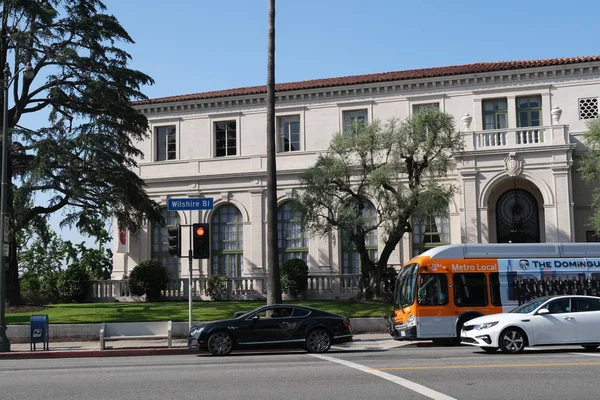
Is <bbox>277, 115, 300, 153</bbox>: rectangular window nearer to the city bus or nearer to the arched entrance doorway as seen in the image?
the arched entrance doorway

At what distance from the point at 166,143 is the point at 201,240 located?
19.7 m

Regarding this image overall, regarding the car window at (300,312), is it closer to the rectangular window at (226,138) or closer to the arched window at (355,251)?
the arched window at (355,251)

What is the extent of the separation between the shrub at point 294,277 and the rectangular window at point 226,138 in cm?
808

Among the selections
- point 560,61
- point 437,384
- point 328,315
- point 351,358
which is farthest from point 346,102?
point 437,384

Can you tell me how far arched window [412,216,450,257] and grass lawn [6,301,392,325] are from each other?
703 centimetres

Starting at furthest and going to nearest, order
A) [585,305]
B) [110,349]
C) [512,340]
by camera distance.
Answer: [110,349], [585,305], [512,340]

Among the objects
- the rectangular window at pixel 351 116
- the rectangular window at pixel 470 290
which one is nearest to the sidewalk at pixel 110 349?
the rectangular window at pixel 470 290

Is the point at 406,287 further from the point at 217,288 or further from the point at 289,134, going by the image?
the point at 289,134

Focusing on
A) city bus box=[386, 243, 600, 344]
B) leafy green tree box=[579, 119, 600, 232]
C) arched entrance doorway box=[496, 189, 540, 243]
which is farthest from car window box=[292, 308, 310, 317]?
arched entrance doorway box=[496, 189, 540, 243]

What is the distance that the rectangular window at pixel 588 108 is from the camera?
3519cm

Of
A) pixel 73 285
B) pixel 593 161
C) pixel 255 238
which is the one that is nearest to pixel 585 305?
pixel 593 161

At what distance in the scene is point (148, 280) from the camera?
3694 cm

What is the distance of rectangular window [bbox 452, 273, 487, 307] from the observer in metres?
21.8

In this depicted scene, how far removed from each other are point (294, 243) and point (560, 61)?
15.8m
